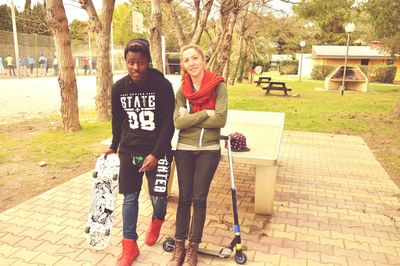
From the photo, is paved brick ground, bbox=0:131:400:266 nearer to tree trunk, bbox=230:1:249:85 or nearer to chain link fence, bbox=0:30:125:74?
tree trunk, bbox=230:1:249:85

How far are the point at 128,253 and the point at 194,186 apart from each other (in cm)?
80

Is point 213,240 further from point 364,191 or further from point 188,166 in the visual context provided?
point 364,191

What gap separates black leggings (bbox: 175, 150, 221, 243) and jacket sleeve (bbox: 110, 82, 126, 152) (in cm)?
57

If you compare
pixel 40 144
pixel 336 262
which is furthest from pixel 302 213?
pixel 40 144

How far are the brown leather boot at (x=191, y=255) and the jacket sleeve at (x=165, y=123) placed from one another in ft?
2.63

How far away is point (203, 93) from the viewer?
318 cm

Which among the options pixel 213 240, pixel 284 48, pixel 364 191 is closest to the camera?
pixel 213 240

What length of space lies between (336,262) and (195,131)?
1.70 m

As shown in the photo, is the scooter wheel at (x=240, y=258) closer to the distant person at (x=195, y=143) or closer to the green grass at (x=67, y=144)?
the distant person at (x=195, y=143)

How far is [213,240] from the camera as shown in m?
3.57

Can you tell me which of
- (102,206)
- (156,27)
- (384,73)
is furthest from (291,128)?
(384,73)

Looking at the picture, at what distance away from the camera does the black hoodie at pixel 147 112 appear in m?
3.09

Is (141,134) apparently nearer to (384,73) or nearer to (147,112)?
(147,112)

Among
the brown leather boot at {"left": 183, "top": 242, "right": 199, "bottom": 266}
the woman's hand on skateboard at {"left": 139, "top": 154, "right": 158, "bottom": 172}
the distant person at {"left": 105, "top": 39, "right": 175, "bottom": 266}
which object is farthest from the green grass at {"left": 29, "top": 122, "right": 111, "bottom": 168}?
the brown leather boot at {"left": 183, "top": 242, "right": 199, "bottom": 266}
